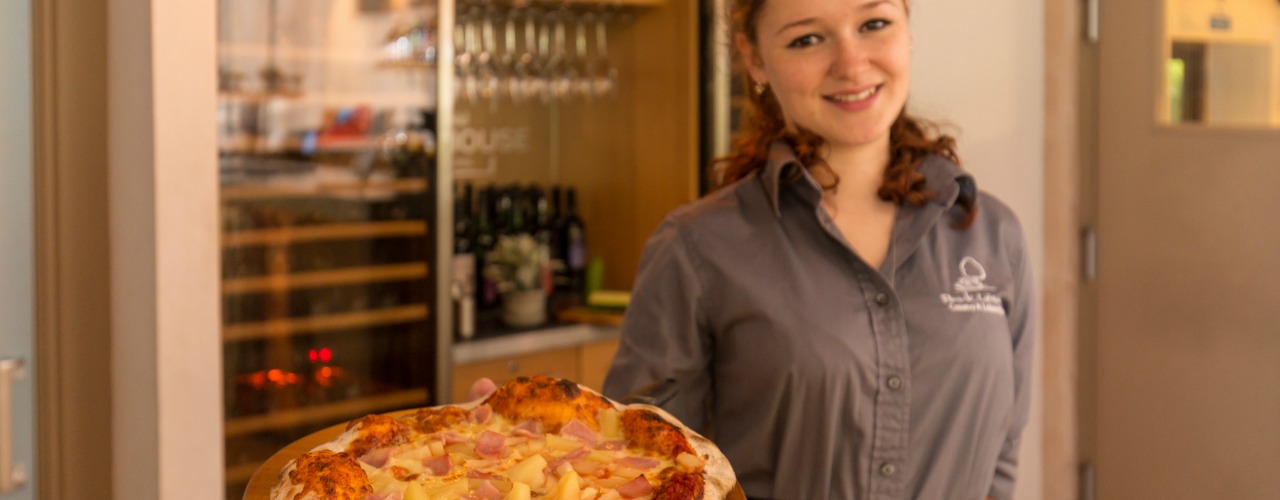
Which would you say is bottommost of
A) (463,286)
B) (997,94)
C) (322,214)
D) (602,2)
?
(463,286)

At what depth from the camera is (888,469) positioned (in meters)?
1.43

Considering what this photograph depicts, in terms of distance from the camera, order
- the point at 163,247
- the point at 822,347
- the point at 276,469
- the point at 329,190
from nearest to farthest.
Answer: the point at 276,469, the point at 822,347, the point at 163,247, the point at 329,190

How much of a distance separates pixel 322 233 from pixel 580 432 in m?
2.06

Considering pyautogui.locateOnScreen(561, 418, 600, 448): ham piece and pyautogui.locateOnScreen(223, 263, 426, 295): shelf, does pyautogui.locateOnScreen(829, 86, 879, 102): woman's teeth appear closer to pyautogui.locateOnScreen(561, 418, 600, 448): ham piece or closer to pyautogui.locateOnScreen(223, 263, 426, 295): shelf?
pyautogui.locateOnScreen(561, 418, 600, 448): ham piece

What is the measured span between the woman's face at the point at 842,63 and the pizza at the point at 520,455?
523 mm

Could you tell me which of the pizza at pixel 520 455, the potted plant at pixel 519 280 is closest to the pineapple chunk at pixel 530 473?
the pizza at pixel 520 455

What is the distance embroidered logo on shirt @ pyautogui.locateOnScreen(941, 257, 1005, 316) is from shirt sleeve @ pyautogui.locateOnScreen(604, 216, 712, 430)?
307mm

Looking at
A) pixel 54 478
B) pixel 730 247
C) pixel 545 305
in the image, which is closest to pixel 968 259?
pixel 730 247

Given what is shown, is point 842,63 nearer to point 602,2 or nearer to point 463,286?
point 463,286

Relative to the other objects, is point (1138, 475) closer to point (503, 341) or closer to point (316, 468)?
point (503, 341)

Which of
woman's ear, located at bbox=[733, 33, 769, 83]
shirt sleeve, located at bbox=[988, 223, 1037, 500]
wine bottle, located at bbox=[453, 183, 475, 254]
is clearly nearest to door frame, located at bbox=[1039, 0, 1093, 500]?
shirt sleeve, located at bbox=[988, 223, 1037, 500]

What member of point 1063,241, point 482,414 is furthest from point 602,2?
point 482,414

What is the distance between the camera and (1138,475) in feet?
8.58

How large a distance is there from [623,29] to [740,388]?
2746 millimetres
